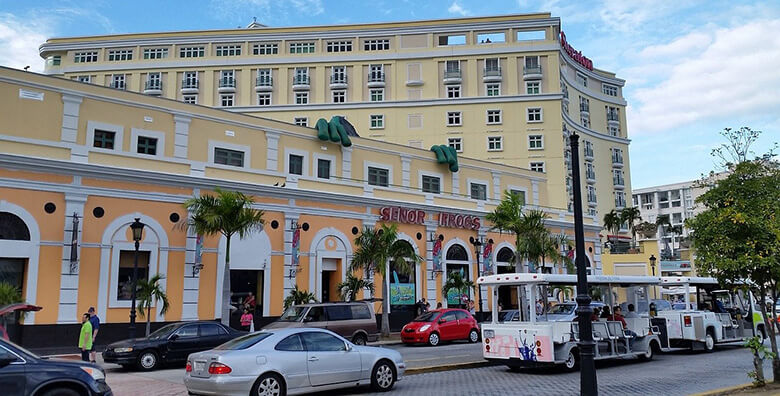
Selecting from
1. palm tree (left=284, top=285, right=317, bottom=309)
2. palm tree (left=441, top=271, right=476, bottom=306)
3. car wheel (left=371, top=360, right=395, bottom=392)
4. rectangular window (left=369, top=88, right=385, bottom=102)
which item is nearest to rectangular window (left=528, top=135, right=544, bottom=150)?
rectangular window (left=369, top=88, right=385, bottom=102)

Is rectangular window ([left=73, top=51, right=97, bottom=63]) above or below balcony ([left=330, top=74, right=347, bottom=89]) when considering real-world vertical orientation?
above

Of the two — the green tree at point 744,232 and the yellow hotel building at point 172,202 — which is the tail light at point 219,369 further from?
the yellow hotel building at point 172,202

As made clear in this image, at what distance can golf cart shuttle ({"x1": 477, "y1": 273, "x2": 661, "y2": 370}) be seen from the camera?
15.7 meters

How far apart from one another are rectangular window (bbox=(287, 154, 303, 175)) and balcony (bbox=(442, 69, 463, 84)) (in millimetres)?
30869

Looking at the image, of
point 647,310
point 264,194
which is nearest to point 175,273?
point 264,194

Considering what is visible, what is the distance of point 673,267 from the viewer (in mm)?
63500

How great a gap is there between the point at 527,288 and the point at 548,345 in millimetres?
1551

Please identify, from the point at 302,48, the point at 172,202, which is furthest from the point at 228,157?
the point at 302,48

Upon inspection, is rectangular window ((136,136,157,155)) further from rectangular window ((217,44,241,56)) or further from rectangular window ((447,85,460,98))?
rectangular window ((217,44,241,56))

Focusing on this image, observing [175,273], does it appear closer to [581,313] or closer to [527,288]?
[527,288]

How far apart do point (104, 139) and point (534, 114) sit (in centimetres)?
4150

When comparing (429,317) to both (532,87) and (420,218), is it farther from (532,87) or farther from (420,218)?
(532,87)

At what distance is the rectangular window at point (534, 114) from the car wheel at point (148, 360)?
152 ft

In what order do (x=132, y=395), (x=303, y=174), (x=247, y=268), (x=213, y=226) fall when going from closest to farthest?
(x=132, y=395) < (x=213, y=226) < (x=247, y=268) < (x=303, y=174)
